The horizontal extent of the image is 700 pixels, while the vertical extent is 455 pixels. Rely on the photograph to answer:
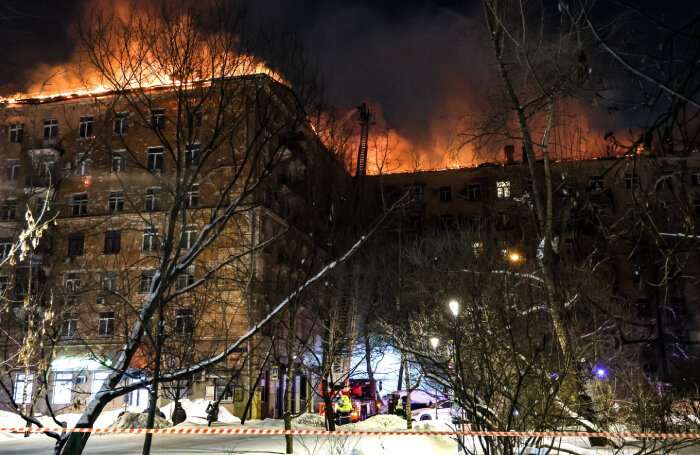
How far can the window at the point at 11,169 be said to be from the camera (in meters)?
43.4

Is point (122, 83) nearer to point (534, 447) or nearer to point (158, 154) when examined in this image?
point (534, 447)

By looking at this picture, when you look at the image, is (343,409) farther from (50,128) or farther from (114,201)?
(50,128)

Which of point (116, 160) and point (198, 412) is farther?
point (198, 412)

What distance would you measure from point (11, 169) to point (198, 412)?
A: 77.3ft

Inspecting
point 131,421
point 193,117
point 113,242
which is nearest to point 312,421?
point 131,421

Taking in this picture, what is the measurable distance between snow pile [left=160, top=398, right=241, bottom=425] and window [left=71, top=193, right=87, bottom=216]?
48.9 ft

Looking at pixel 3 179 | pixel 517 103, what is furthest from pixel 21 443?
pixel 3 179

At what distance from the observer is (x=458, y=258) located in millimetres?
32844

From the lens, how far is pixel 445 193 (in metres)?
55.3

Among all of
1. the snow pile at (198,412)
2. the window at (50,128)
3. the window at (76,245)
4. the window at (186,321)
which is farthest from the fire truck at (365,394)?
the window at (50,128)

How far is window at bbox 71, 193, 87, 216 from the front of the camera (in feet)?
136

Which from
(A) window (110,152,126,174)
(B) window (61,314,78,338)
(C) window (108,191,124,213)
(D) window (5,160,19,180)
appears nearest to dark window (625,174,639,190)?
(A) window (110,152,126,174)

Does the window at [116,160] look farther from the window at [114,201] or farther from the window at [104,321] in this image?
the window at [114,201]

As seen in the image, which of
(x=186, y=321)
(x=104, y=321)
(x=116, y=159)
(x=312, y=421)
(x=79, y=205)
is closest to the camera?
(x=116, y=159)
